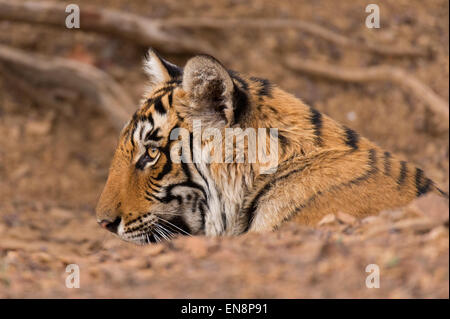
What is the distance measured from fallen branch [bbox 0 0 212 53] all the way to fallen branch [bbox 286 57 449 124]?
1.42m

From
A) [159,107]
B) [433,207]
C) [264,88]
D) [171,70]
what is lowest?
A: [433,207]

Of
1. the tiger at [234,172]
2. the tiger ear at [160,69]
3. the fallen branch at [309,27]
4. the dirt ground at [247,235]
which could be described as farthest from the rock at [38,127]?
the tiger at [234,172]

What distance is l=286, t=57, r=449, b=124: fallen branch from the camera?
22.6 ft

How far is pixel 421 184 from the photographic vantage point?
10.5 feet

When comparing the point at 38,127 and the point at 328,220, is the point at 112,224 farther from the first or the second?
the point at 38,127

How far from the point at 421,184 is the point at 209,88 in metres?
1.30

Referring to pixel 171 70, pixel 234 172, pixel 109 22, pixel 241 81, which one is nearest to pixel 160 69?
pixel 171 70

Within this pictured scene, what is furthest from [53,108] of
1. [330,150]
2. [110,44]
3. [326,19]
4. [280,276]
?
[280,276]

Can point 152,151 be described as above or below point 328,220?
above

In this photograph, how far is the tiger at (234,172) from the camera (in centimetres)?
300

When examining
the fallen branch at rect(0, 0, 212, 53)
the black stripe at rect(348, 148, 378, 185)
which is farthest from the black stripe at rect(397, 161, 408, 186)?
the fallen branch at rect(0, 0, 212, 53)

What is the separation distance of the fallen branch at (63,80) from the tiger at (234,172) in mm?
3683

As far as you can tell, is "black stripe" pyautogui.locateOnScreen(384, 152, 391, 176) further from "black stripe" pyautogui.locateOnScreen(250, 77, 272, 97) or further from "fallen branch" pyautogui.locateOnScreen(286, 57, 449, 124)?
"fallen branch" pyautogui.locateOnScreen(286, 57, 449, 124)

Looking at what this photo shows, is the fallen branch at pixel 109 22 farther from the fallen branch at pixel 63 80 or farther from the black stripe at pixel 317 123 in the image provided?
the black stripe at pixel 317 123
